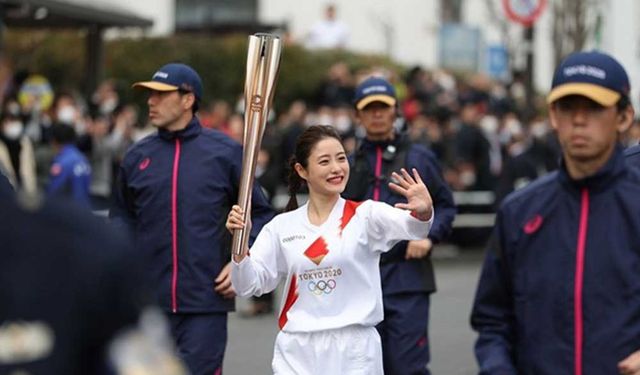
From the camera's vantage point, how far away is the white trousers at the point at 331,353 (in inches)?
277

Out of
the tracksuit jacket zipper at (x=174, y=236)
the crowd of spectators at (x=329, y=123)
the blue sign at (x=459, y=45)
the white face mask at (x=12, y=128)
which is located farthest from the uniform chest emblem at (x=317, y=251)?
the blue sign at (x=459, y=45)

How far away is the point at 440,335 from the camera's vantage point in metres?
13.9

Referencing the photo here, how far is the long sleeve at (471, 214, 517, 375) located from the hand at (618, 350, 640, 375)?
35cm

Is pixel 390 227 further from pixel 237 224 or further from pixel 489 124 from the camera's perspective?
pixel 489 124

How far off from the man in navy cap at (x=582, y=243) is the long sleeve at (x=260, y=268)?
7.73ft

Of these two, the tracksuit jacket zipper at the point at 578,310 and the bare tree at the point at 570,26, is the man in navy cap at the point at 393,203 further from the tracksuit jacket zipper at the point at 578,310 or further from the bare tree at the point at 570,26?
the bare tree at the point at 570,26

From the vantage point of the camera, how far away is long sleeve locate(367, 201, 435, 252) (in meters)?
7.00

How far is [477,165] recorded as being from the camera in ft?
73.8

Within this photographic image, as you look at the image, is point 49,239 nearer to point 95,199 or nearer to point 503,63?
point 95,199

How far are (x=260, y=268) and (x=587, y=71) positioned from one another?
2740 mm

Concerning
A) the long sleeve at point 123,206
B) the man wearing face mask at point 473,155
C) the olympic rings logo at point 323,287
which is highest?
the long sleeve at point 123,206

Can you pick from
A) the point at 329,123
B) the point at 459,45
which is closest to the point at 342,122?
the point at 329,123

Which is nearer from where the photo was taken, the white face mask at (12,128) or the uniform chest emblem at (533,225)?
the uniform chest emblem at (533,225)

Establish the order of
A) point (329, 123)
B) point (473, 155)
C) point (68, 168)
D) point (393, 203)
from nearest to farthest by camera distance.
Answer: point (393, 203), point (68, 168), point (473, 155), point (329, 123)
